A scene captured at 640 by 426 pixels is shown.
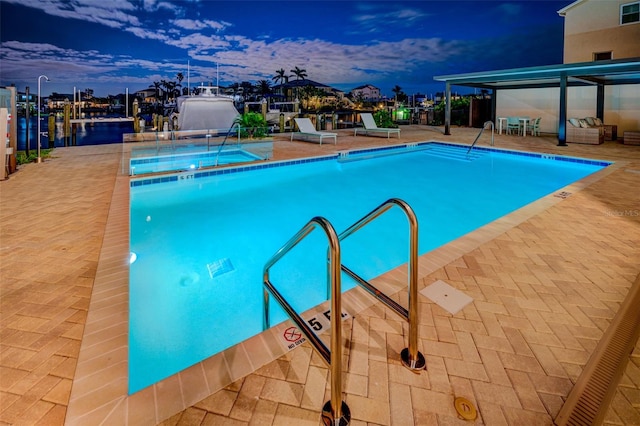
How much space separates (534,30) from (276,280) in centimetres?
4377

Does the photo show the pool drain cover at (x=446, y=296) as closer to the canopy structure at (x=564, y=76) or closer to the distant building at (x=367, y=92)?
the canopy structure at (x=564, y=76)

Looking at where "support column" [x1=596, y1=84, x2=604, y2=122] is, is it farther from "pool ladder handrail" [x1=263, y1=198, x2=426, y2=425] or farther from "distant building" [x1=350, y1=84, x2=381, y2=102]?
"distant building" [x1=350, y1=84, x2=381, y2=102]

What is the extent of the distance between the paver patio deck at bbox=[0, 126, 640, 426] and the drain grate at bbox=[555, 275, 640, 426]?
0.14 ft

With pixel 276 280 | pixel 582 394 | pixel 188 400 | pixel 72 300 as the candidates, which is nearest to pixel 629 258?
pixel 582 394

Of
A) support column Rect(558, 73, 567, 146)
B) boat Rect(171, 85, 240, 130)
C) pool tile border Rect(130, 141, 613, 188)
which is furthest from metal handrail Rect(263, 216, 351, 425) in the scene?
boat Rect(171, 85, 240, 130)

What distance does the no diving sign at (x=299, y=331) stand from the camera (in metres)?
1.94

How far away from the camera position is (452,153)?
34.5ft

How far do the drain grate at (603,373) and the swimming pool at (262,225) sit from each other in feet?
6.24

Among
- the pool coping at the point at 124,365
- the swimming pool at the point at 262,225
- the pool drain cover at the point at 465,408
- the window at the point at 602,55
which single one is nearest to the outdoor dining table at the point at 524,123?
the window at the point at 602,55

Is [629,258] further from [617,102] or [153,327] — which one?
[617,102]

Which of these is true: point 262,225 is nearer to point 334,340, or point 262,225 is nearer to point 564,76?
point 334,340

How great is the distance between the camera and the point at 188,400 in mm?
1535

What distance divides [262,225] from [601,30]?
1799 centimetres

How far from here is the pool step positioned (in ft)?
32.2
